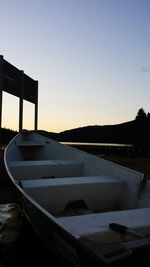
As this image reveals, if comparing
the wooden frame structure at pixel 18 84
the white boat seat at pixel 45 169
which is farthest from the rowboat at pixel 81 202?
the wooden frame structure at pixel 18 84

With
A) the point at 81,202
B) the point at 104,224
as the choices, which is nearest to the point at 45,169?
the point at 81,202

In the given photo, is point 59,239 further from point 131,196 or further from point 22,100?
point 22,100

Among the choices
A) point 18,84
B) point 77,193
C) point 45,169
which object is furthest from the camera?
point 18,84

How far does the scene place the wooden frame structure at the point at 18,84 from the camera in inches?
493

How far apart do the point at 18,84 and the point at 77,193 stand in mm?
8924

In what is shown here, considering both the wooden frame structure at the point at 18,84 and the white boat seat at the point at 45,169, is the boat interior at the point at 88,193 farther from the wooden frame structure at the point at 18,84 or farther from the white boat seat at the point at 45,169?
the wooden frame structure at the point at 18,84

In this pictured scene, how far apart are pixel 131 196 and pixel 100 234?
253 centimetres

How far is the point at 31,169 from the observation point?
26.3ft

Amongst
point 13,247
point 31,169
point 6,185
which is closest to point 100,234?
point 13,247

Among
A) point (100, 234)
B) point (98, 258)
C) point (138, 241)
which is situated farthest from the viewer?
point (100, 234)

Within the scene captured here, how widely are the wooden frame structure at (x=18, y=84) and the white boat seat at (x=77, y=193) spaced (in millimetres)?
6828

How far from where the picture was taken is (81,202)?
248 inches

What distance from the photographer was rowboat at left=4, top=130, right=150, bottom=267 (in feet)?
10.8

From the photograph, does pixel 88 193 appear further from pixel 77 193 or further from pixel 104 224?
pixel 104 224
